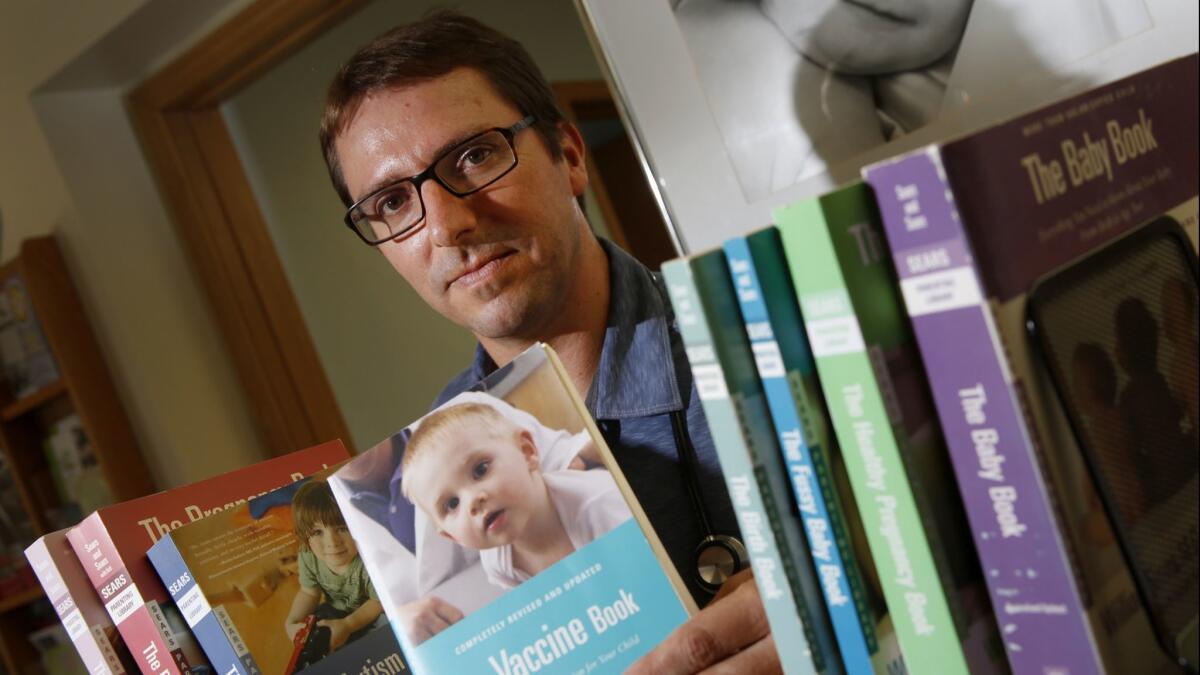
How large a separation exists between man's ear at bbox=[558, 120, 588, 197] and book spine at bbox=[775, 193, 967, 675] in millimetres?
649

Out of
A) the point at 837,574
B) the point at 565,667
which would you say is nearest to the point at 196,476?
the point at 565,667

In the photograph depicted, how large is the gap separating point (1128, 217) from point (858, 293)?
18cm

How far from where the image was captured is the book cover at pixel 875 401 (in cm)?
59

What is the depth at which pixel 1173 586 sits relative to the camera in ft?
1.90

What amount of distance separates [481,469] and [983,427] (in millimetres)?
439

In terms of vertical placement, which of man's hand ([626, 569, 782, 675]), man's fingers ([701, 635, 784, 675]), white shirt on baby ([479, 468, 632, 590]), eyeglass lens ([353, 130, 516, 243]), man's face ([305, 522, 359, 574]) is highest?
eyeglass lens ([353, 130, 516, 243])

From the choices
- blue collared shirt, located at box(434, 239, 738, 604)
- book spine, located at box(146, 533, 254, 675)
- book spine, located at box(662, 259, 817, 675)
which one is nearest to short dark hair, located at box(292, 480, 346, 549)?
book spine, located at box(146, 533, 254, 675)

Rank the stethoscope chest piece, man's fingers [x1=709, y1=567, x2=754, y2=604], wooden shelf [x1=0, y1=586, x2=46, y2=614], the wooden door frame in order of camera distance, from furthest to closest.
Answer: wooden shelf [x1=0, y1=586, x2=46, y2=614], the wooden door frame, the stethoscope chest piece, man's fingers [x1=709, y1=567, x2=754, y2=604]

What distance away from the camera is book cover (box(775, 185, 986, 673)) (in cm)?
59

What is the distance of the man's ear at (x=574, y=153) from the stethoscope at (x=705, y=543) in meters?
0.30

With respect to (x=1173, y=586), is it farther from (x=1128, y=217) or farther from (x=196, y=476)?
(x=196, y=476)

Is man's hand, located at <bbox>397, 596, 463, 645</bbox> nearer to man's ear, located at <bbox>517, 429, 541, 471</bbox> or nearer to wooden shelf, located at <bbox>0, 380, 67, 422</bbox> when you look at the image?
man's ear, located at <bbox>517, 429, 541, 471</bbox>

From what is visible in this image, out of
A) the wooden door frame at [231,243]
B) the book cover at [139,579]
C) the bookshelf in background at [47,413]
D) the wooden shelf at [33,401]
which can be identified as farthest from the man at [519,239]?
the wooden shelf at [33,401]

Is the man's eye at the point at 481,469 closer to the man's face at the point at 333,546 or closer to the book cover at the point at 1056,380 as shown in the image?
the man's face at the point at 333,546
